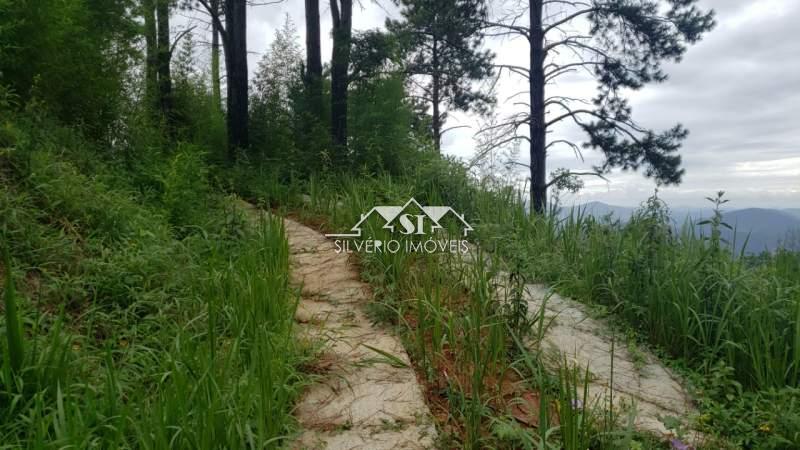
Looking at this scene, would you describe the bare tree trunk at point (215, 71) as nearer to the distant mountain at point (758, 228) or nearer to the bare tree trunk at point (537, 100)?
the bare tree trunk at point (537, 100)

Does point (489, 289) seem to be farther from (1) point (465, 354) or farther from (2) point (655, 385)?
(2) point (655, 385)

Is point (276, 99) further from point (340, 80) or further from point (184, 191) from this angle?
point (184, 191)

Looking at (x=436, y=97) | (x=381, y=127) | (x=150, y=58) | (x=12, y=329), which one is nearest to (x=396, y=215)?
(x=12, y=329)

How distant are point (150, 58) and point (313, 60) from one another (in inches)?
99.3

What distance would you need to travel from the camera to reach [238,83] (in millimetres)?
7371

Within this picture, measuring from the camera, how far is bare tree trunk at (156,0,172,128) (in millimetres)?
7301

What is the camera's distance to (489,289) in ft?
7.52

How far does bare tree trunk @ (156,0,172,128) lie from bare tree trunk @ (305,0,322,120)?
224 cm

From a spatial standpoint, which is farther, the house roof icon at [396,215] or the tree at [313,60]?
the tree at [313,60]

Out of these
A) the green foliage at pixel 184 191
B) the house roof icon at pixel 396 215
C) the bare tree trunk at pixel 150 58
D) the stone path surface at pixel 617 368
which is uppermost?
the bare tree trunk at pixel 150 58

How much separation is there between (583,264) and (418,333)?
1.46 meters

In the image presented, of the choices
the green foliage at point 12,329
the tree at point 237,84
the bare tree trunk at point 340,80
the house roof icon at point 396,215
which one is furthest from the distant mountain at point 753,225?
the tree at point 237,84

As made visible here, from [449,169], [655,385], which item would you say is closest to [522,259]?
[655,385]

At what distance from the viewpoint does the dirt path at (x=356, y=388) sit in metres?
1.60
